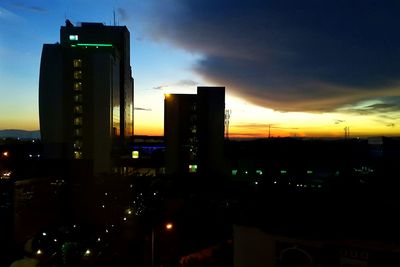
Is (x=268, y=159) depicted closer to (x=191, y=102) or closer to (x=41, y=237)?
(x=191, y=102)

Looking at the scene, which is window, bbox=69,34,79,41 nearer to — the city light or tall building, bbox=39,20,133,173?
tall building, bbox=39,20,133,173

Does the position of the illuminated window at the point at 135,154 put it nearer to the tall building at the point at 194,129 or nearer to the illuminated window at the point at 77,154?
the tall building at the point at 194,129

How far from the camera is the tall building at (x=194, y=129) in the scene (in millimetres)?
34281

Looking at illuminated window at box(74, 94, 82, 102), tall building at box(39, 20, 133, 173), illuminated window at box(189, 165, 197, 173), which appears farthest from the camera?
illuminated window at box(189, 165, 197, 173)

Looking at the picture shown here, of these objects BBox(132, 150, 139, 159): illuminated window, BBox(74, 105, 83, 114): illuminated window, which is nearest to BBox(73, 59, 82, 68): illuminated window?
BBox(74, 105, 83, 114): illuminated window

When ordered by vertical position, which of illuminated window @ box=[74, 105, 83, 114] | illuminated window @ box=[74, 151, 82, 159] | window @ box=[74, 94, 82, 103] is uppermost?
window @ box=[74, 94, 82, 103]

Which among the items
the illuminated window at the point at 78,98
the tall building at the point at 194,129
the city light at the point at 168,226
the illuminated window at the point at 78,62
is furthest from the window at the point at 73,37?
the city light at the point at 168,226

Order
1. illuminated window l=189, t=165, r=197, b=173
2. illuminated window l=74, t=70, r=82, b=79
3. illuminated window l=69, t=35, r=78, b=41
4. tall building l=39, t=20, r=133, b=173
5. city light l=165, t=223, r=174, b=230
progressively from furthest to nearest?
illuminated window l=69, t=35, r=78, b=41 < illuminated window l=189, t=165, r=197, b=173 < illuminated window l=74, t=70, r=82, b=79 < tall building l=39, t=20, r=133, b=173 < city light l=165, t=223, r=174, b=230

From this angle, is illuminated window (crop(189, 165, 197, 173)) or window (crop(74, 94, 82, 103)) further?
illuminated window (crop(189, 165, 197, 173))

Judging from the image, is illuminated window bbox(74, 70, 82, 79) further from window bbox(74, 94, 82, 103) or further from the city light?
the city light

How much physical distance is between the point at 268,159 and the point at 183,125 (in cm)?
1060

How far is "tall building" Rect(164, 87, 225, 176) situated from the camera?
34.3m

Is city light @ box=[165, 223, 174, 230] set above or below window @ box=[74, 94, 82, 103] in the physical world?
below

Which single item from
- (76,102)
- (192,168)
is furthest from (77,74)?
(192,168)
